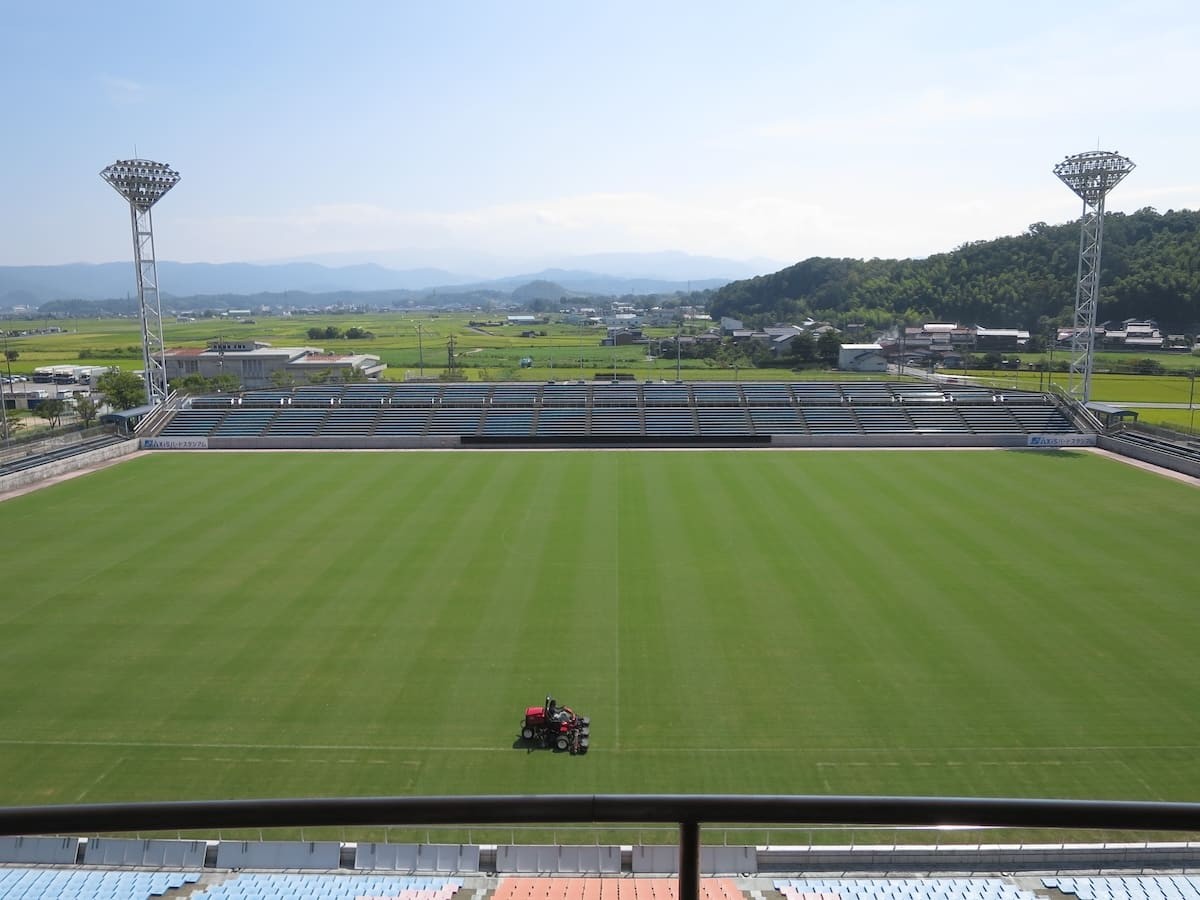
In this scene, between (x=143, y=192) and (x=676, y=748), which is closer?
(x=676, y=748)

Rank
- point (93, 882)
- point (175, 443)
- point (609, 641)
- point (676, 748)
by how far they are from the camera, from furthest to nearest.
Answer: point (175, 443) < point (609, 641) < point (676, 748) < point (93, 882)

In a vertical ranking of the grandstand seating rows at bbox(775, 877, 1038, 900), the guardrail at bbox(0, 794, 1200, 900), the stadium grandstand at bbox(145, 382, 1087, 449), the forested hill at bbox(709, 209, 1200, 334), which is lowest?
the grandstand seating rows at bbox(775, 877, 1038, 900)

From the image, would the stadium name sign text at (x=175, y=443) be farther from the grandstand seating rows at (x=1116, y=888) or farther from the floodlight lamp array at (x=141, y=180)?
the grandstand seating rows at (x=1116, y=888)

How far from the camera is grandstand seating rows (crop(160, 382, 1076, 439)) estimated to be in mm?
41938

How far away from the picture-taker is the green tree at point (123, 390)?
2062 inches

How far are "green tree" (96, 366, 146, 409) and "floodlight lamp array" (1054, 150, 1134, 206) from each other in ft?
186

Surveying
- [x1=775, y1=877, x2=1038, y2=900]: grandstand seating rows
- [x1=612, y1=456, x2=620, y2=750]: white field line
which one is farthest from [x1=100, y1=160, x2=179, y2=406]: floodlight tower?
[x1=775, y1=877, x2=1038, y2=900]: grandstand seating rows

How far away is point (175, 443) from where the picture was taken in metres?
40.8

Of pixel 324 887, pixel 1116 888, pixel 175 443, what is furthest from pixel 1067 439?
pixel 175 443

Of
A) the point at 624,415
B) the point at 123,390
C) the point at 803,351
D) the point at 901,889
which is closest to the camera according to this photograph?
the point at 901,889

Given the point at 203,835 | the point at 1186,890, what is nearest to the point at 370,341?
the point at 203,835

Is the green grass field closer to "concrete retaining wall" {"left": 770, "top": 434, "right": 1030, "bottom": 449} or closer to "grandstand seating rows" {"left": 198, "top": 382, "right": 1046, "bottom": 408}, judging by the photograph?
"concrete retaining wall" {"left": 770, "top": 434, "right": 1030, "bottom": 449}

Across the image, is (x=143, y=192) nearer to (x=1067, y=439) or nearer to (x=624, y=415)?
(x=624, y=415)

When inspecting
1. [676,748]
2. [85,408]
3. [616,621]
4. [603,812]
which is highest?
[603,812]
